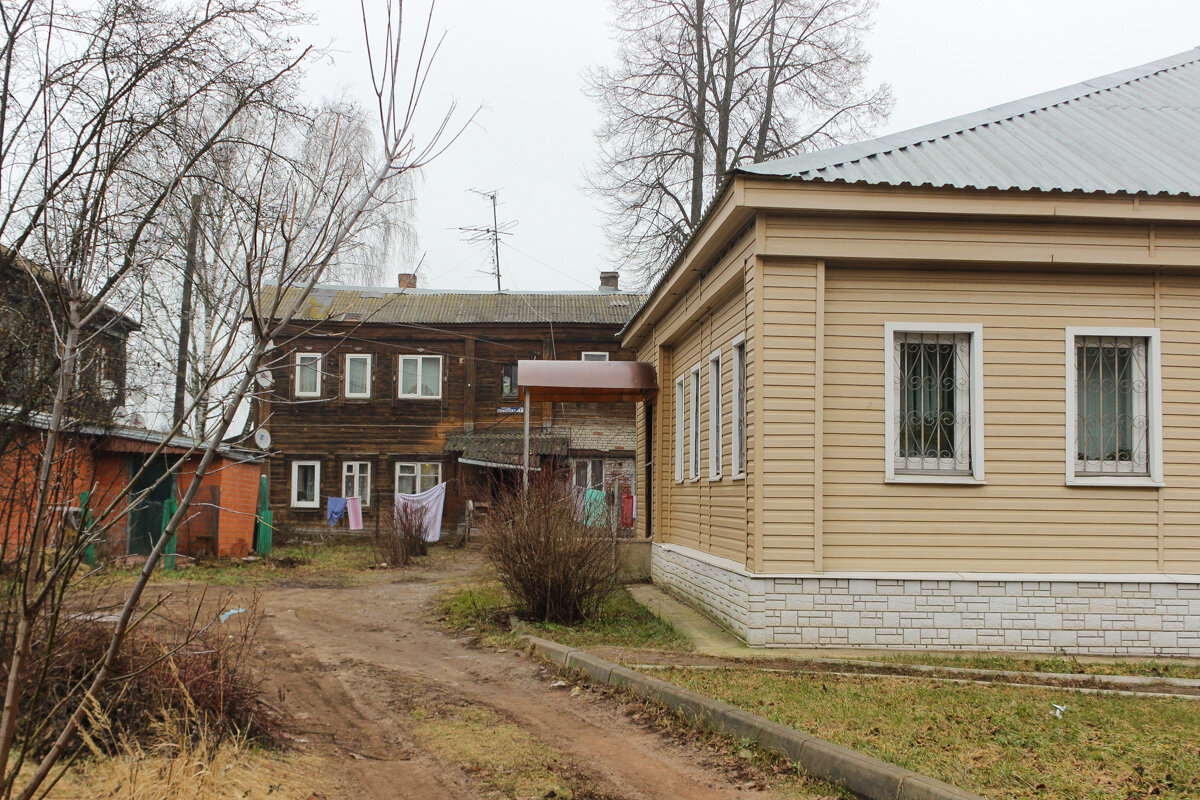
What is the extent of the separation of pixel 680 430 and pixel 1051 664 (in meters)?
7.48

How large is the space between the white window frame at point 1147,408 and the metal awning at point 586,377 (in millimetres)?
7715

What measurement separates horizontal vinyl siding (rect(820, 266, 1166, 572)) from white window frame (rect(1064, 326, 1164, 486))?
0.24 feet

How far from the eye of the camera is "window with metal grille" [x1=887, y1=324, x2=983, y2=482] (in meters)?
9.91

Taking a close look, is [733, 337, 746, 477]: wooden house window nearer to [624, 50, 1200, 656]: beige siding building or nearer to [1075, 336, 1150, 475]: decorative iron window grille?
[624, 50, 1200, 656]: beige siding building

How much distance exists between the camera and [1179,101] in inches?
496

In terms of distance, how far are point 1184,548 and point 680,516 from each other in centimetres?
701

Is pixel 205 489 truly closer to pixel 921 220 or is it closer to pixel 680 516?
pixel 680 516

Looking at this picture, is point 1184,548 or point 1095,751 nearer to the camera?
point 1095,751

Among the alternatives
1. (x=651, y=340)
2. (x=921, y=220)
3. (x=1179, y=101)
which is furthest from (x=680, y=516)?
(x=1179, y=101)

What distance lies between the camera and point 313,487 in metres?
31.9

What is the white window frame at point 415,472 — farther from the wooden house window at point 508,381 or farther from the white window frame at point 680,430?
the white window frame at point 680,430

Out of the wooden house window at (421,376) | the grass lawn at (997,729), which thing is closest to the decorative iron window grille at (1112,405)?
the grass lawn at (997,729)

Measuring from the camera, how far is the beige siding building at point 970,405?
31.4ft

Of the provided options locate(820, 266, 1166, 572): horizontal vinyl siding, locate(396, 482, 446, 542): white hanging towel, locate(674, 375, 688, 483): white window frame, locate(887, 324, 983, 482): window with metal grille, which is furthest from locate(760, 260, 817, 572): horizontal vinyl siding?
locate(396, 482, 446, 542): white hanging towel
